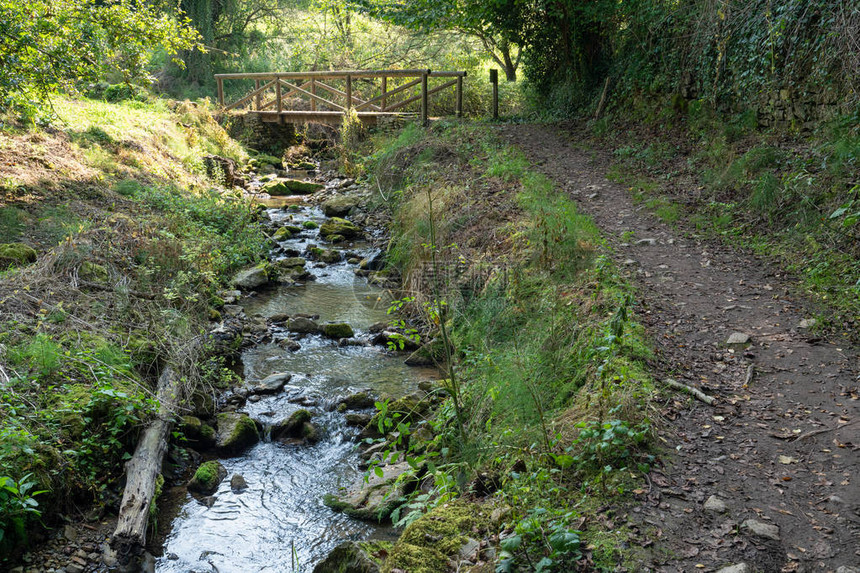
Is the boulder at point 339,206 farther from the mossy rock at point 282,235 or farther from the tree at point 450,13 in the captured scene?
the tree at point 450,13

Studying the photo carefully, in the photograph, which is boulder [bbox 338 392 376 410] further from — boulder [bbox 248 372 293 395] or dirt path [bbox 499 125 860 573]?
dirt path [bbox 499 125 860 573]

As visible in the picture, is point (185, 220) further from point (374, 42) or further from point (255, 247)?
point (374, 42)

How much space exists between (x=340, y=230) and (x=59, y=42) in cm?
519

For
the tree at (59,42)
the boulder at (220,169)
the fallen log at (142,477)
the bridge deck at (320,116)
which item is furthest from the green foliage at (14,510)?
the bridge deck at (320,116)

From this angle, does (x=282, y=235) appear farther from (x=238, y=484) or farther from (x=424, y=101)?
(x=238, y=484)

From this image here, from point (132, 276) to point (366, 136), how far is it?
9.24m

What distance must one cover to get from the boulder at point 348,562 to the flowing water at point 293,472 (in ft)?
2.12

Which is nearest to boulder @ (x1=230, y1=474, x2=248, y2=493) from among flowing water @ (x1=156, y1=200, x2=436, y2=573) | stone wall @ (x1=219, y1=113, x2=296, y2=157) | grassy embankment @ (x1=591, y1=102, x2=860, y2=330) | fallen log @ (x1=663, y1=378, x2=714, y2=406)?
flowing water @ (x1=156, y1=200, x2=436, y2=573)

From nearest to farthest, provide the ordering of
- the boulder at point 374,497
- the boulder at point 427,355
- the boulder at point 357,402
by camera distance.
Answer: the boulder at point 374,497
the boulder at point 357,402
the boulder at point 427,355

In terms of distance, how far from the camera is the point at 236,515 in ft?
14.6

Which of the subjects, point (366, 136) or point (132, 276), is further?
point (366, 136)

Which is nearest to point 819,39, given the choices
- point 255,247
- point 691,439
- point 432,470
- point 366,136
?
point 691,439

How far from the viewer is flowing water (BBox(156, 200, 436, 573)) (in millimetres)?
4074

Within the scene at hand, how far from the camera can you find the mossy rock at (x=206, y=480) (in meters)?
4.64
